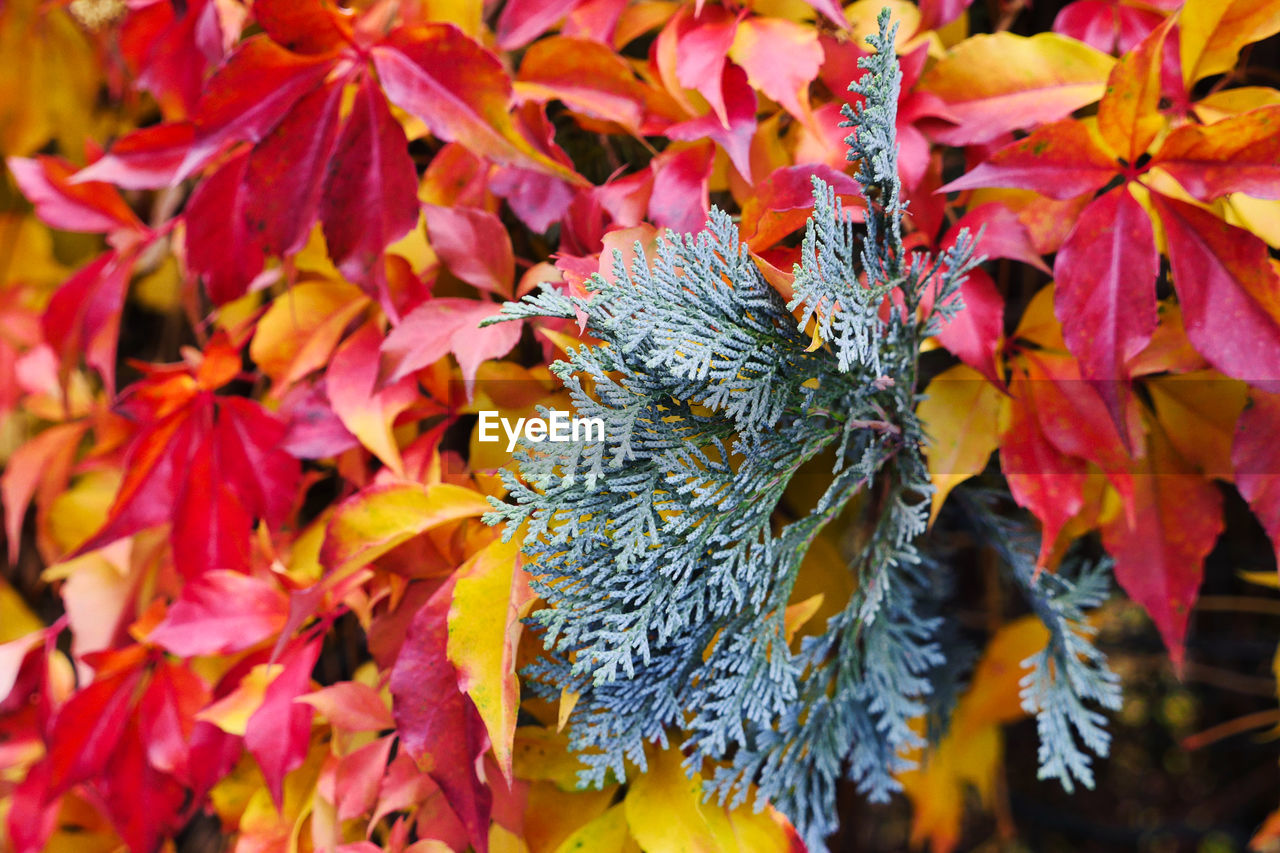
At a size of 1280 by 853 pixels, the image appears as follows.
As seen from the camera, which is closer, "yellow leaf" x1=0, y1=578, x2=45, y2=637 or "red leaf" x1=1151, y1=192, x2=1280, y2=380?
"red leaf" x1=1151, y1=192, x2=1280, y2=380

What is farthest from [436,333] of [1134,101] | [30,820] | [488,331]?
[30,820]

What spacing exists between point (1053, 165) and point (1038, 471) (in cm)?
15

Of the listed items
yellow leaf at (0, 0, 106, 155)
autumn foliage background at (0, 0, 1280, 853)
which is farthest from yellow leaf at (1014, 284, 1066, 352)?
yellow leaf at (0, 0, 106, 155)

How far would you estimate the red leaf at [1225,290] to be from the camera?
0.36m

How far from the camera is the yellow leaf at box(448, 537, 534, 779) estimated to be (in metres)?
0.34

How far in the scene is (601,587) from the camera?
34 centimetres

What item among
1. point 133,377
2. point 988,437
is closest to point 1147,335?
point 988,437

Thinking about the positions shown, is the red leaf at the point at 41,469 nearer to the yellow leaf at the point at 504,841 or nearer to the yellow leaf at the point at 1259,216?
the yellow leaf at the point at 504,841

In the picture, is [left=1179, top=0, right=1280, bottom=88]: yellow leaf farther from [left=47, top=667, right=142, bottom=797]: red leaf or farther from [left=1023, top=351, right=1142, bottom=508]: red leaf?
[left=47, top=667, right=142, bottom=797]: red leaf

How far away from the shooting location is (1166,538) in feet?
1.43

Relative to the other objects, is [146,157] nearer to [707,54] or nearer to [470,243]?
[470,243]

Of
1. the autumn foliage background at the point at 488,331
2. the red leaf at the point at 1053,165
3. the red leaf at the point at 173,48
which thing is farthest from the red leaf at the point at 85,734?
the red leaf at the point at 1053,165

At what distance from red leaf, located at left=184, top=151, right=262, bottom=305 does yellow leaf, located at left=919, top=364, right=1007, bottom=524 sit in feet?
1.32

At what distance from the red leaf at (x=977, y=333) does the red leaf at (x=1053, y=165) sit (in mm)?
51
